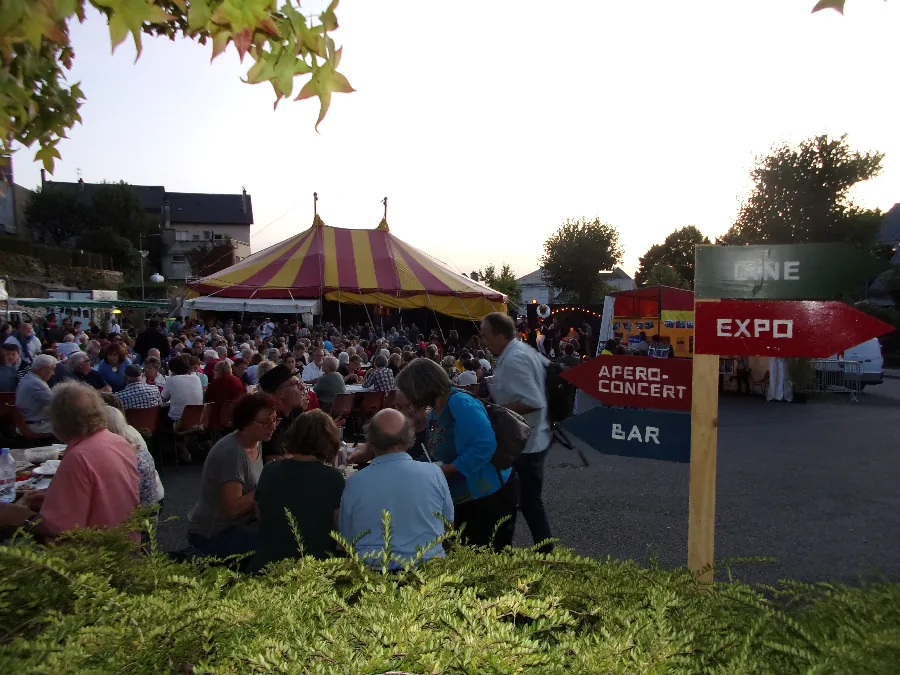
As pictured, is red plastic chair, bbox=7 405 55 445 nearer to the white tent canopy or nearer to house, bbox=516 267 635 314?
the white tent canopy

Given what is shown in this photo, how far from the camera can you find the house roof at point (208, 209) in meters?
71.8

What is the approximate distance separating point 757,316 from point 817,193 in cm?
3538

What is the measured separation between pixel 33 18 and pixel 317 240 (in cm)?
1289

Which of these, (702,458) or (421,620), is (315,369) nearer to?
(702,458)

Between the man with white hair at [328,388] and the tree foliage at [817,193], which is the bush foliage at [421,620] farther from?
the tree foliage at [817,193]

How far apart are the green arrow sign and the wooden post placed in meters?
0.33

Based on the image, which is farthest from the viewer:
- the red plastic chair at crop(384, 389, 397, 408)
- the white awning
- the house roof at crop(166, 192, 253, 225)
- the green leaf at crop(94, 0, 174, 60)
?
the house roof at crop(166, 192, 253, 225)

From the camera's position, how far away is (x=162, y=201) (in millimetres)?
72438

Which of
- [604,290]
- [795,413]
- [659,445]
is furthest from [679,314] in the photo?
A: [604,290]

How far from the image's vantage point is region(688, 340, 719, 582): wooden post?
2828 millimetres

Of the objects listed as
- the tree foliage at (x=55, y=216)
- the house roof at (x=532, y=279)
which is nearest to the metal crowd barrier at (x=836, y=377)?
the tree foliage at (x=55, y=216)

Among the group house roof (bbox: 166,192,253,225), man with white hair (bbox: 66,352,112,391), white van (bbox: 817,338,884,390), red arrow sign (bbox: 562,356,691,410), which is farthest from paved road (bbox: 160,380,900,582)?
house roof (bbox: 166,192,253,225)

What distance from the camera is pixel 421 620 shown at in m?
1.33

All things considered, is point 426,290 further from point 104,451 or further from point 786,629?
point 786,629
